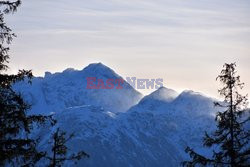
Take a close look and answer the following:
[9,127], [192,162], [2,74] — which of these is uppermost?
[2,74]

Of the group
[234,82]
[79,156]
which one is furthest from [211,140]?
[79,156]

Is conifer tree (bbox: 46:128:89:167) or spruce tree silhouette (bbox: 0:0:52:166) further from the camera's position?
conifer tree (bbox: 46:128:89:167)

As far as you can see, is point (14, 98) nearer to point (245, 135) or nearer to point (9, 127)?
point (9, 127)

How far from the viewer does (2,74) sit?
25.4 meters

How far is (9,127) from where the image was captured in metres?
25.2

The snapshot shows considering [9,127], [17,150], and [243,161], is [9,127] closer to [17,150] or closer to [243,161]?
[17,150]

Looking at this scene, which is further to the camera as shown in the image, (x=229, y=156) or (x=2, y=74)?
(x=229, y=156)

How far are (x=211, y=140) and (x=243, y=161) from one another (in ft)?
6.93

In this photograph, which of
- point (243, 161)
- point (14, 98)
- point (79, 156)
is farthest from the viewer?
point (79, 156)

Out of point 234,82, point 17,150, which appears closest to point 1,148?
point 17,150

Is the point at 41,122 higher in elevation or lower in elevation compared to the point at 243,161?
higher

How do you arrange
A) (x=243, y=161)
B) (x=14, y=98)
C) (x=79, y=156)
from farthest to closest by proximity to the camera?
(x=79, y=156)
(x=243, y=161)
(x=14, y=98)

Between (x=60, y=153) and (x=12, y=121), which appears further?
(x=60, y=153)

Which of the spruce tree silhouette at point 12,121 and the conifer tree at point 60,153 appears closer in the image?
the spruce tree silhouette at point 12,121
